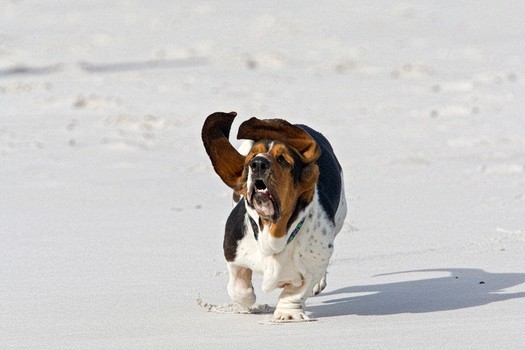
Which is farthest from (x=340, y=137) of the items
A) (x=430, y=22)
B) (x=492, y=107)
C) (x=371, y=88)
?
(x=430, y=22)

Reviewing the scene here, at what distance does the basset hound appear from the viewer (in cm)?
→ 610

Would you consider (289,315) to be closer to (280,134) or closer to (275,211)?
(275,211)

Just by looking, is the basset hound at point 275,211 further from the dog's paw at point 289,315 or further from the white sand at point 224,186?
the white sand at point 224,186

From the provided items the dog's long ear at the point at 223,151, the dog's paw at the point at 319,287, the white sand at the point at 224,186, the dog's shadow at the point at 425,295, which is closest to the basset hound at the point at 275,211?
the dog's long ear at the point at 223,151

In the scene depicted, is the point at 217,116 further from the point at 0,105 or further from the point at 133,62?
the point at 133,62

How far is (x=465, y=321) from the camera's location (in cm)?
614

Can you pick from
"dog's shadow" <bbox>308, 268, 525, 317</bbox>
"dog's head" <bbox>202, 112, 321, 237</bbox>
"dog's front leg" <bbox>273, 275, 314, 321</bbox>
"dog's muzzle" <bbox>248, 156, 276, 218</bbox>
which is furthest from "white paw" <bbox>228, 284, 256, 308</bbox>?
"dog's muzzle" <bbox>248, 156, 276, 218</bbox>

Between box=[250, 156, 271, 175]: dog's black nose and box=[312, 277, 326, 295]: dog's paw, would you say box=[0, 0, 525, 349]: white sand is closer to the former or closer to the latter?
box=[312, 277, 326, 295]: dog's paw

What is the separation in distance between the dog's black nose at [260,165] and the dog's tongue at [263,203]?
98 millimetres

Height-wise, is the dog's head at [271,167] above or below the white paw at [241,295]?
above

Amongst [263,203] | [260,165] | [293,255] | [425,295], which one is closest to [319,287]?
[425,295]

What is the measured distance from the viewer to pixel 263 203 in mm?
6062

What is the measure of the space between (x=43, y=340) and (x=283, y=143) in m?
1.38

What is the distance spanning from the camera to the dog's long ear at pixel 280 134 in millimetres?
6293
